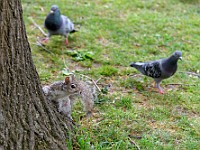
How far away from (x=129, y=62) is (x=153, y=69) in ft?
2.99

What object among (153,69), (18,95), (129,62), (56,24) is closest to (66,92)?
(18,95)

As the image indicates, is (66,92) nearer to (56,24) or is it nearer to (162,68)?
(162,68)

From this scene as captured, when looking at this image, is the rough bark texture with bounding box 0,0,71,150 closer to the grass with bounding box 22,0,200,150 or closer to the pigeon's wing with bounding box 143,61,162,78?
the grass with bounding box 22,0,200,150

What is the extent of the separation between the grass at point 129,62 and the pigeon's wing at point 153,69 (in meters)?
0.22

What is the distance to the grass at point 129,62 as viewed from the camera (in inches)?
160

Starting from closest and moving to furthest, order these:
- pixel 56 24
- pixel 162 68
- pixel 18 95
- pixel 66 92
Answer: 1. pixel 18 95
2. pixel 66 92
3. pixel 162 68
4. pixel 56 24

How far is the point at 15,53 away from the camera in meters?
3.04

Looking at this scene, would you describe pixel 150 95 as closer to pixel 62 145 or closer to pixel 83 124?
pixel 83 124

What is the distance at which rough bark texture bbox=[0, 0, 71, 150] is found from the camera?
297 centimetres

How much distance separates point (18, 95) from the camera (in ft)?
10.1

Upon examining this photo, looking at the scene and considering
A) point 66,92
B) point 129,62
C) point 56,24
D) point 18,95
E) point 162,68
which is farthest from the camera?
point 56,24

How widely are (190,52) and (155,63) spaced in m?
1.54

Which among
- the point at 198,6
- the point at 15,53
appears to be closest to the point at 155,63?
the point at 15,53

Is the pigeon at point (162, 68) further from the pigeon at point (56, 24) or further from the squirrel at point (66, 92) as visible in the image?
the pigeon at point (56, 24)
